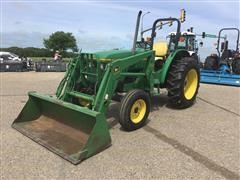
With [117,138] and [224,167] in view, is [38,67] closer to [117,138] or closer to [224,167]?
[117,138]

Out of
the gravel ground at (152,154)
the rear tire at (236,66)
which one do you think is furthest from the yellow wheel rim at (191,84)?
the rear tire at (236,66)

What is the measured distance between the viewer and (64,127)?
5.04 metres

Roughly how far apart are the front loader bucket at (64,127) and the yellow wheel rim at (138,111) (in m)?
0.98

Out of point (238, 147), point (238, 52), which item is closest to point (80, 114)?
point (238, 147)

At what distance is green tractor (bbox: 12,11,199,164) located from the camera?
176 inches

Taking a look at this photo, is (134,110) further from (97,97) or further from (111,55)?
(111,55)

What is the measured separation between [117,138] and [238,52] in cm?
1081

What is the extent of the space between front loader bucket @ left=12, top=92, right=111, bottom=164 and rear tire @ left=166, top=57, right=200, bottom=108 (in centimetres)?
257

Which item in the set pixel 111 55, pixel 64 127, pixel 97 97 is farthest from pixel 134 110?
pixel 64 127

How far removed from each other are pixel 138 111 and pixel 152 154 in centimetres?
127

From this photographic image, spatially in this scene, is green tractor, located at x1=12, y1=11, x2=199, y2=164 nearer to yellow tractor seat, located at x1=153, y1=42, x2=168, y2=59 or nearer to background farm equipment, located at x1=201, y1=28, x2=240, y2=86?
yellow tractor seat, located at x1=153, y1=42, x2=168, y2=59

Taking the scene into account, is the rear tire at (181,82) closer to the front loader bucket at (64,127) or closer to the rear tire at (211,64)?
the front loader bucket at (64,127)

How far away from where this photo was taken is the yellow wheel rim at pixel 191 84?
7309 mm

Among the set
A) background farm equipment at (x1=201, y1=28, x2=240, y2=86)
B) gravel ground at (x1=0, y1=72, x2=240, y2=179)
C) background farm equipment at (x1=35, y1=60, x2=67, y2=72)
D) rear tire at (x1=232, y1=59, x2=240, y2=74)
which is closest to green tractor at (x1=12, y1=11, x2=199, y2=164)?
gravel ground at (x1=0, y1=72, x2=240, y2=179)
